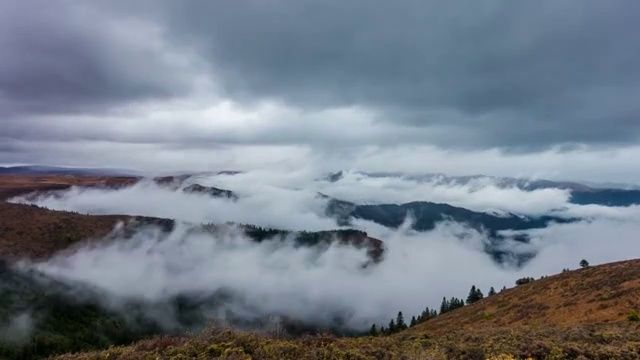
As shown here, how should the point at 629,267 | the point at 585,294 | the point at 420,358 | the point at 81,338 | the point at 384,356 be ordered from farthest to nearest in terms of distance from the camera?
the point at 81,338
the point at 629,267
the point at 585,294
the point at 384,356
the point at 420,358

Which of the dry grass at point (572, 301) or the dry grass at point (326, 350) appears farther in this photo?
the dry grass at point (572, 301)

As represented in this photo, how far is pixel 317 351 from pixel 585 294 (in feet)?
154

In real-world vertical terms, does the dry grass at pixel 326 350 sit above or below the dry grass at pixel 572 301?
above

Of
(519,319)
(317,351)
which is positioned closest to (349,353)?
(317,351)

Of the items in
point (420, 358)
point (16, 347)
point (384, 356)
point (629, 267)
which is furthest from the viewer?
point (16, 347)

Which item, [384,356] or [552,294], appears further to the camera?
[552,294]

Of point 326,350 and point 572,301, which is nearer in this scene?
point 326,350

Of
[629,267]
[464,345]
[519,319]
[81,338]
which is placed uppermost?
[464,345]

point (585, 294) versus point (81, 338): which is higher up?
point (585, 294)

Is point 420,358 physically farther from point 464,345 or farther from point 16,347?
point 16,347

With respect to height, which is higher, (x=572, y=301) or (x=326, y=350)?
(x=326, y=350)

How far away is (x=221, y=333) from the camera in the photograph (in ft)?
49.0

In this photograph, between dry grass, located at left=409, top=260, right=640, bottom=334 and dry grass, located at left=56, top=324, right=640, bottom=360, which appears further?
dry grass, located at left=409, top=260, right=640, bottom=334

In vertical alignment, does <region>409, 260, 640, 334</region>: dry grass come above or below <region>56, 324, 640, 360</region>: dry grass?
below
